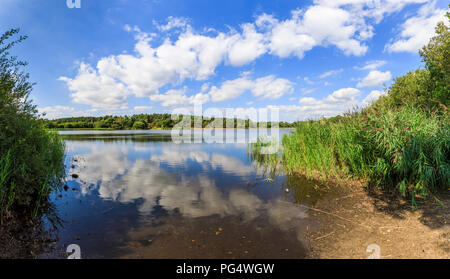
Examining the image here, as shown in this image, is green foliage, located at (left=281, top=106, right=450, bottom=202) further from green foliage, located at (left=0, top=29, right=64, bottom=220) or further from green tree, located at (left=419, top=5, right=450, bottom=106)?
green tree, located at (left=419, top=5, right=450, bottom=106)

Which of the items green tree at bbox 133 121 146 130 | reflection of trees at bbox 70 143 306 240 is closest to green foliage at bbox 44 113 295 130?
green tree at bbox 133 121 146 130

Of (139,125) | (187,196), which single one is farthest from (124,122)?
(187,196)

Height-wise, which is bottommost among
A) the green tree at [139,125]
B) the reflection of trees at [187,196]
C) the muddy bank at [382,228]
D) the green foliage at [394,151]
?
the reflection of trees at [187,196]

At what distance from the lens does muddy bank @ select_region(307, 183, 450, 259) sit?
174 inches

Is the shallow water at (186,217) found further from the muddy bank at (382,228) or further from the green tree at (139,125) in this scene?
the green tree at (139,125)

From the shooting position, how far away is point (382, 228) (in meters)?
5.46

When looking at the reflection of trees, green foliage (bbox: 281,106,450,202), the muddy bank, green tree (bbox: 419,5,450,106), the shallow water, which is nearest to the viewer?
the muddy bank

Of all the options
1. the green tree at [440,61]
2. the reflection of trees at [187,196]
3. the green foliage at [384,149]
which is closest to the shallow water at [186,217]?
the reflection of trees at [187,196]

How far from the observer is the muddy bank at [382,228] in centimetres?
443

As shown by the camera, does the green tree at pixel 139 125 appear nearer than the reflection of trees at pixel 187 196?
No

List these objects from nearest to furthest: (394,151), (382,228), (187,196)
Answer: (382,228) < (394,151) < (187,196)

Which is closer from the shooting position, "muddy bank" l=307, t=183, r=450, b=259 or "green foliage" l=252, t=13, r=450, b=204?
"muddy bank" l=307, t=183, r=450, b=259

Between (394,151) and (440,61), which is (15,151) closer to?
(394,151)

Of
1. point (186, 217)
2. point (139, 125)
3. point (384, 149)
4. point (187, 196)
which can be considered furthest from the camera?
point (139, 125)
